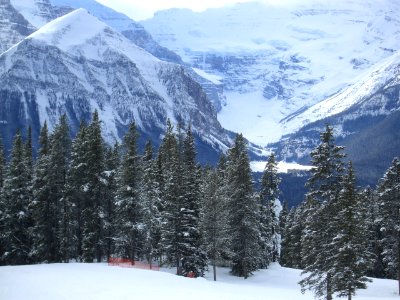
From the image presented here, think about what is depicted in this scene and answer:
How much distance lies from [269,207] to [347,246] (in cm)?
3414

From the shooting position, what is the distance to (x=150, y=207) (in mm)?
64562

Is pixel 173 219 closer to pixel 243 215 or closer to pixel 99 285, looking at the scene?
pixel 243 215

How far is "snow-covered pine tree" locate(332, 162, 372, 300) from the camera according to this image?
143ft

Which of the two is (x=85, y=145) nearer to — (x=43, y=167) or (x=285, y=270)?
(x=43, y=167)

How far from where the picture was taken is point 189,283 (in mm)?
45875

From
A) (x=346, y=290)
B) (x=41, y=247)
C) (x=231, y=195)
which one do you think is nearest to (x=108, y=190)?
(x=41, y=247)

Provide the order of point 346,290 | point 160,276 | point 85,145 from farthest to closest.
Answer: point 85,145, point 160,276, point 346,290

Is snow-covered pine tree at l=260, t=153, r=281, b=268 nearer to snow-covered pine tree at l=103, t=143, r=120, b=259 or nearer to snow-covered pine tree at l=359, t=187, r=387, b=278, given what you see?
snow-covered pine tree at l=359, t=187, r=387, b=278

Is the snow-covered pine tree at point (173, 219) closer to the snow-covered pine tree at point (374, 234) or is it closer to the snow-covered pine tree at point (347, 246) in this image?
the snow-covered pine tree at point (347, 246)

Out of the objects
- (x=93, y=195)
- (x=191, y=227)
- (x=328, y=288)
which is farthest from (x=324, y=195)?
(x=93, y=195)

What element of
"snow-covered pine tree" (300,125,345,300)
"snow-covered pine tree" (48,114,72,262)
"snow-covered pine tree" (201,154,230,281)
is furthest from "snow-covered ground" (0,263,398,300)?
"snow-covered pine tree" (201,154,230,281)

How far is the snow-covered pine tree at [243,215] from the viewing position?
65.6 m

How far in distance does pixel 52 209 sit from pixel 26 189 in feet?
14.1

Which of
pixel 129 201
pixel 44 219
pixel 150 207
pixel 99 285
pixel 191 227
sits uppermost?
pixel 129 201
